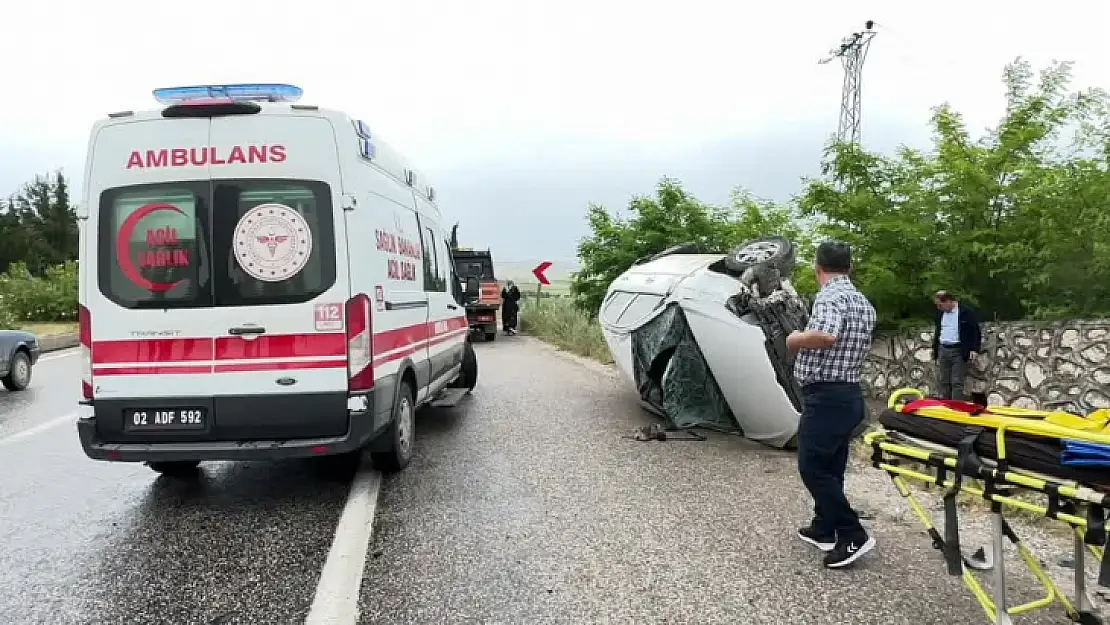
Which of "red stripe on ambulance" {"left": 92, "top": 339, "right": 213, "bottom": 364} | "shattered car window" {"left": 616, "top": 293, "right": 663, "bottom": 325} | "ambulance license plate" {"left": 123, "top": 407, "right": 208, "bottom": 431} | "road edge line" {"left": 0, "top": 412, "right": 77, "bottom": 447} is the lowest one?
"road edge line" {"left": 0, "top": 412, "right": 77, "bottom": 447}

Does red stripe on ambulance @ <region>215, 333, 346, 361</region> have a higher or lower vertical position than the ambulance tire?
higher

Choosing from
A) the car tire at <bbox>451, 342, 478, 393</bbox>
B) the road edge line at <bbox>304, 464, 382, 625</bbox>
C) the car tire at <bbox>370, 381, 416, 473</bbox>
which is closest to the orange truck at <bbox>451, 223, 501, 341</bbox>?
the car tire at <bbox>451, 342, 478, 393</bbox>

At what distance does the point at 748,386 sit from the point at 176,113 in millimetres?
5115

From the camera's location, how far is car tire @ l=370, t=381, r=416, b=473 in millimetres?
6316

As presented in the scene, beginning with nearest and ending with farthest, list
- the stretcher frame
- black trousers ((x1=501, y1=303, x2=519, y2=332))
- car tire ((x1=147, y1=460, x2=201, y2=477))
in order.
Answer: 1. the stretcher frame
2. car tire ((x1=147, y1=460, x2=201, y2=477))
3. black trousers ((x1=501, y1=303, x2=519, y2=332))

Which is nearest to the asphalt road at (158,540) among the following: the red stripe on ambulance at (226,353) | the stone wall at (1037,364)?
the red stripe on ambulance at (226,353)

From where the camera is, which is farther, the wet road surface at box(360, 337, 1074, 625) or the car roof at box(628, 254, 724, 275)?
the car roof at box(628, 254, 724, 275)

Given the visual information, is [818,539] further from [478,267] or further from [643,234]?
[478,267]

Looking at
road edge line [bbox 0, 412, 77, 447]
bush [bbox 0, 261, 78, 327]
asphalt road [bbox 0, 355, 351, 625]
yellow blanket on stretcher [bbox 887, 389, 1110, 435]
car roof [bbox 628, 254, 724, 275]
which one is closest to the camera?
yellow blanket on stretcher [bbox 887, 389, 1110, 435]

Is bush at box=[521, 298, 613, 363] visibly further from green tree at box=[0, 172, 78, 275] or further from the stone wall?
green tree at box=[0, 172, 78, 275]

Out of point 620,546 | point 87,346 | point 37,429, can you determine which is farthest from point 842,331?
point 37,429

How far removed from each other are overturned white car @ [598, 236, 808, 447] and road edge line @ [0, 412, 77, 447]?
253 inches

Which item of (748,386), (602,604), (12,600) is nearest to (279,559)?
(12,600)

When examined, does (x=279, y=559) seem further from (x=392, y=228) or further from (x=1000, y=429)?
(x=1000, y=429)
